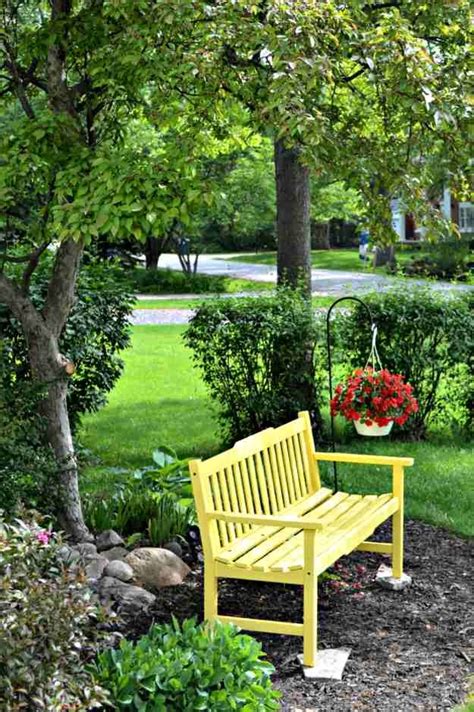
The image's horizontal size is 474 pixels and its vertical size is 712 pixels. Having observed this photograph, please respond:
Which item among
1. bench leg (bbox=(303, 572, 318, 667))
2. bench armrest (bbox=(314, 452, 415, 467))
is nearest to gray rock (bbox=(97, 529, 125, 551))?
bench armrest (bbox=(314, 452, 415, 467))

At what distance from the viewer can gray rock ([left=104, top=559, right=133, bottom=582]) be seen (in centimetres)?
597

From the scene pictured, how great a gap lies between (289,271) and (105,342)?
7.43 feet

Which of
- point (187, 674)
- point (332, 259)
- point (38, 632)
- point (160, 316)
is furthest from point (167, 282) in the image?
point (38, 632)

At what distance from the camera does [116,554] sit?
628 centimetres

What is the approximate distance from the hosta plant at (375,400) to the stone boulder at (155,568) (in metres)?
1.39

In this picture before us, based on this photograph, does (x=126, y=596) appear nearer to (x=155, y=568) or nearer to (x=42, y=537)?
(x=155, y=568)

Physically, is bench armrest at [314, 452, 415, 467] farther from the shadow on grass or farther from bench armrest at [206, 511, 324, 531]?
the shadow on grass

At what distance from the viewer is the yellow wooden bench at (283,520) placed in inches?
202

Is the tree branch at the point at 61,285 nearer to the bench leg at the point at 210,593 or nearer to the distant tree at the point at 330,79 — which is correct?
the distant tree at the point at 330,79

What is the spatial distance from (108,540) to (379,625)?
5.74 ft

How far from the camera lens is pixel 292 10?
18.6ft

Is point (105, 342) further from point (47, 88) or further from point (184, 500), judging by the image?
point (47, 88)

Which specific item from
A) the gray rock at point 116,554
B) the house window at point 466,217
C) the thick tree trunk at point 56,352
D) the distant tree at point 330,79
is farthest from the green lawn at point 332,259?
the gray rock at point 116,554

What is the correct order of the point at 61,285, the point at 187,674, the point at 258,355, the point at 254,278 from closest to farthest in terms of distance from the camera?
1. the point at 187,674
2. the point at 61,285
3. the point at 258,355
4. the point at 254,278
